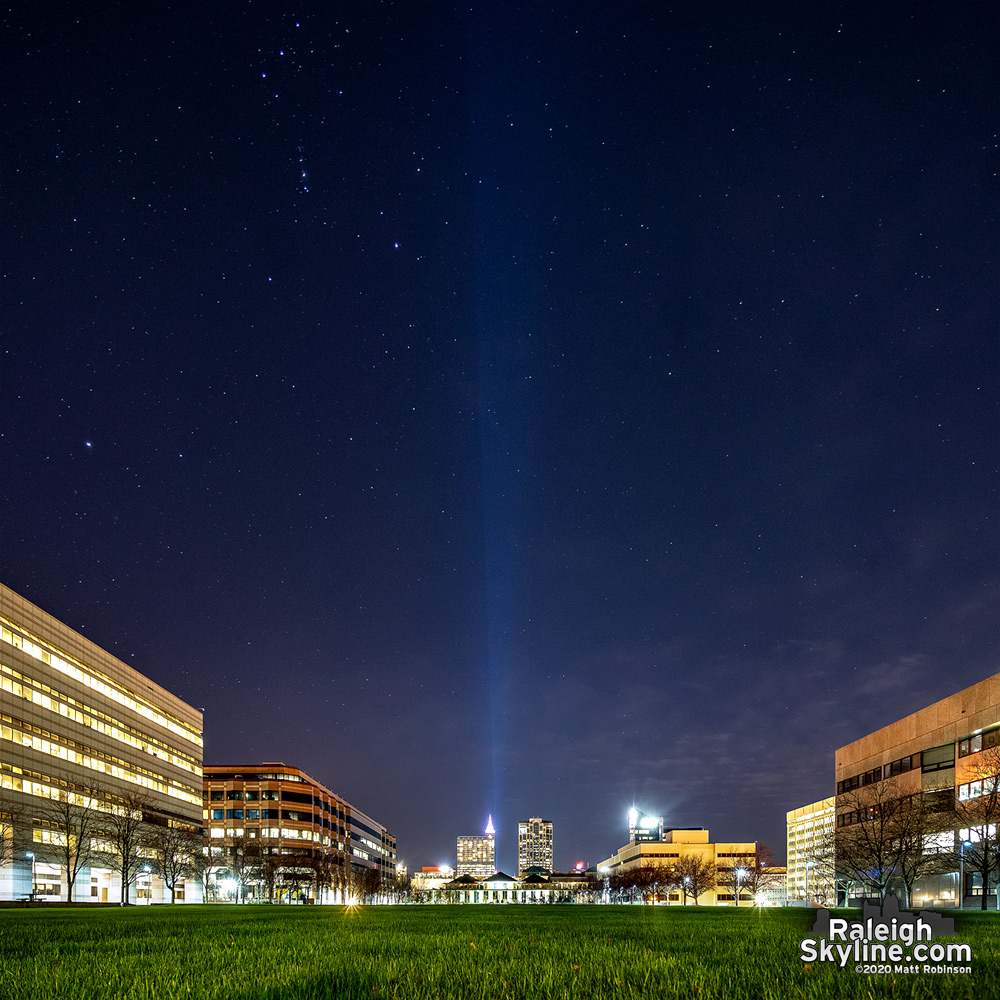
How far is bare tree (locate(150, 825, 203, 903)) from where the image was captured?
294 ft

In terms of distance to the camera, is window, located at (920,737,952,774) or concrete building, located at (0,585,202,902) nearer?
concrete building, located at (0,585,202,902)

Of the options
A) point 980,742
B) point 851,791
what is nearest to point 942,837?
point 980,742

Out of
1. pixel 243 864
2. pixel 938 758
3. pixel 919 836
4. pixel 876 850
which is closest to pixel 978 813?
pixel 919 836

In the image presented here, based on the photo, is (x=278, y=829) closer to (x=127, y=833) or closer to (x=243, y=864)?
(x=243, y=864)

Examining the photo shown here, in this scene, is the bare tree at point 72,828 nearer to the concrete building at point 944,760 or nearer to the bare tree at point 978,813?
the concrete building at point 944,760

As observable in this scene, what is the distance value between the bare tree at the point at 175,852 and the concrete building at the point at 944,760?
235 feet

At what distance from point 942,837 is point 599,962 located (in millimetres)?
78483

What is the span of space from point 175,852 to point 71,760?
1797cm

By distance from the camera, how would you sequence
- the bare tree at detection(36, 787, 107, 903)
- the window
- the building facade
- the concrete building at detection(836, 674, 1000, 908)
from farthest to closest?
the building facade, the bare tree at detection(36, 787, 107, 903), the window, the concrete building at detection(836, 674, 1000, 908)

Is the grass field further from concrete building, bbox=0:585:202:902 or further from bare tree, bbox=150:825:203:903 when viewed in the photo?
bare tree, bbox=150:825:203:903

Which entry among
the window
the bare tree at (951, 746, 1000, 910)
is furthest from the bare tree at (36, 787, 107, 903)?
the window

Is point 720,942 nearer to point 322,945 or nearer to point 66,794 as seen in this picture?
point 322,945

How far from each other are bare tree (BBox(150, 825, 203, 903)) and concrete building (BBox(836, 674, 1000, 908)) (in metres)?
71.7

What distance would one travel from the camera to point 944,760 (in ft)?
256
